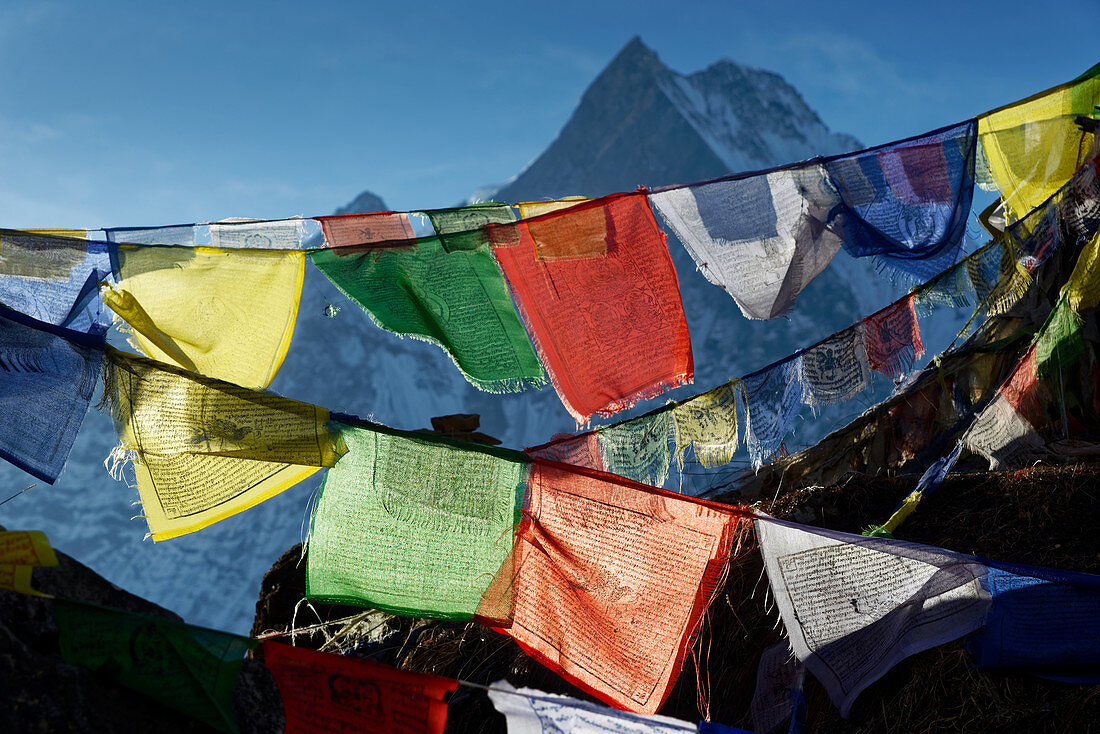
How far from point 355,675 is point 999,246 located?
5.61 meters

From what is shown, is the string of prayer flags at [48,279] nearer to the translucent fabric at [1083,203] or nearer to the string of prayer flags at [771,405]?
the string of prayer flags at [771,405]

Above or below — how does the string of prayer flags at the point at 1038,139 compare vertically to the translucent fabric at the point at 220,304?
above

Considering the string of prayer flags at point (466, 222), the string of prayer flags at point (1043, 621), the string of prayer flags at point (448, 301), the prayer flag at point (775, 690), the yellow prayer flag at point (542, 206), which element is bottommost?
the prayer flag at point (775, 690)

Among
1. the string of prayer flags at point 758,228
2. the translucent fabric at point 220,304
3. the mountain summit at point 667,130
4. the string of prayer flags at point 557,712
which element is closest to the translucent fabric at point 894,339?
the string of prayer flags at point 758,228

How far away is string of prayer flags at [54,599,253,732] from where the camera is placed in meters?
2.37

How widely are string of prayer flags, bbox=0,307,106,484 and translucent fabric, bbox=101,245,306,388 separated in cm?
85

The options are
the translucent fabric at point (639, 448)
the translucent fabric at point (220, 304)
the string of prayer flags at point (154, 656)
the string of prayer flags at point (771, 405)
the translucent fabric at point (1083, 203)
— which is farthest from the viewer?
the string of prayer flags at point (771, 405)

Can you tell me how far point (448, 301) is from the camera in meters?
4.36

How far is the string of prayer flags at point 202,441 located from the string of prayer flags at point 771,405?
3.55 meters

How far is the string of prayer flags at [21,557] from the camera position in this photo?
2.45 meters

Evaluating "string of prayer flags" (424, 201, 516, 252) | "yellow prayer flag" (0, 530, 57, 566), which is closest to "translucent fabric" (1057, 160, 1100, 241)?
"string of prayer flags" (424, 201, 516, 252)

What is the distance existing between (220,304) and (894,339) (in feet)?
16.1

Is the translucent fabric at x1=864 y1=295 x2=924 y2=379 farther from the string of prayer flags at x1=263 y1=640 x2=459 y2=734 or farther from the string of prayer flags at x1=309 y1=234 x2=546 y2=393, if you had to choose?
the string of prayer flags at x1=263 y1=640 x2=459 y2=734

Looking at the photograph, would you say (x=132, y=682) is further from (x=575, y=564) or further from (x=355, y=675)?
(x=575, y=564)
